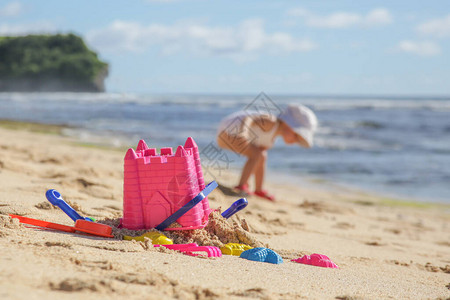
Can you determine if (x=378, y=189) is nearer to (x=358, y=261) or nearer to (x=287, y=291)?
(x=358, y=261)

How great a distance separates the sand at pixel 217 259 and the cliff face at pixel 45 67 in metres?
67.6

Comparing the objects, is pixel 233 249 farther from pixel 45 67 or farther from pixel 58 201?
pixel 45 67

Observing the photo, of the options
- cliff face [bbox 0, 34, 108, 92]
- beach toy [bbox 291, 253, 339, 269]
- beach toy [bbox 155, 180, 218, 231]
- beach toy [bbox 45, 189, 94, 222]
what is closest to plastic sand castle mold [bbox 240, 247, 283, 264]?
beach toy [bbox 291, 253, 339, 269]

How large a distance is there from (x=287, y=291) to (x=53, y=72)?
2883 inches

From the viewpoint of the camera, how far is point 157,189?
242 centimetres

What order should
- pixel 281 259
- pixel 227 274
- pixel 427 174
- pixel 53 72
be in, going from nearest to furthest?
pixel 227 274 < pixel 281 259 < pixel 427 174 < pixel 53 72

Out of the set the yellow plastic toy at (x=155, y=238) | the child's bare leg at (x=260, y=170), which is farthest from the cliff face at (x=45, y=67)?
the yellow plastic toy at (x=155, y=238)

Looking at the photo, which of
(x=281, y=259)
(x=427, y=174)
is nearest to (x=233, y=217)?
(x=281, y=259)

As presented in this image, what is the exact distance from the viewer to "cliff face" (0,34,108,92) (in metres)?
67.8

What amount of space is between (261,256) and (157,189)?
0.60 meters

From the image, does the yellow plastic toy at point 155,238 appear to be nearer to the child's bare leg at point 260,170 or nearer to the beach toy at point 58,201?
the beach toy at point 58,201

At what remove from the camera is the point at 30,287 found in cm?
150

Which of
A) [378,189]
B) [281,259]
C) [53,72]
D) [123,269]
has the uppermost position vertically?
[53,72]

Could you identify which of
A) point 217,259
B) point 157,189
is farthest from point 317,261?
point 157,189
